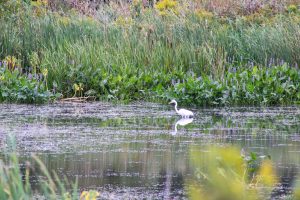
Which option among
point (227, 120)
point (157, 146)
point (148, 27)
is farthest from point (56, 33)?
point (157, 146)

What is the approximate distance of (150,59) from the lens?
49.2 feet

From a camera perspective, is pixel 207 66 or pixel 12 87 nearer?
pixel 12 87

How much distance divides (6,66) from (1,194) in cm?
1019

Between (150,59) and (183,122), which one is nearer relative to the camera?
(183,122)

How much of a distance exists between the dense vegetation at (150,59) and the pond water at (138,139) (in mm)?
602

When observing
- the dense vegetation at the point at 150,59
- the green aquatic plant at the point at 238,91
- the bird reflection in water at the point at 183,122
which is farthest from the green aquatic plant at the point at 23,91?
the bird reflection in water at the point at 183,122

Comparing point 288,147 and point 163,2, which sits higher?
point 163,2

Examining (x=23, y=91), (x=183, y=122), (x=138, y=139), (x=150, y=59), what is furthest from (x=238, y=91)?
(x=138, y=139)

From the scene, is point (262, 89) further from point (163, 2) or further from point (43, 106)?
point (163, 2)

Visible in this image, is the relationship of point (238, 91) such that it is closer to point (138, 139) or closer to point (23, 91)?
point (23, 91)

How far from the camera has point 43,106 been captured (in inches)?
489

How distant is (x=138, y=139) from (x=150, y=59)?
19.5ft

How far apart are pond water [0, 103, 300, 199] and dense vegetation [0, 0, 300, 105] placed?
60cm

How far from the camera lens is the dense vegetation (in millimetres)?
12938
